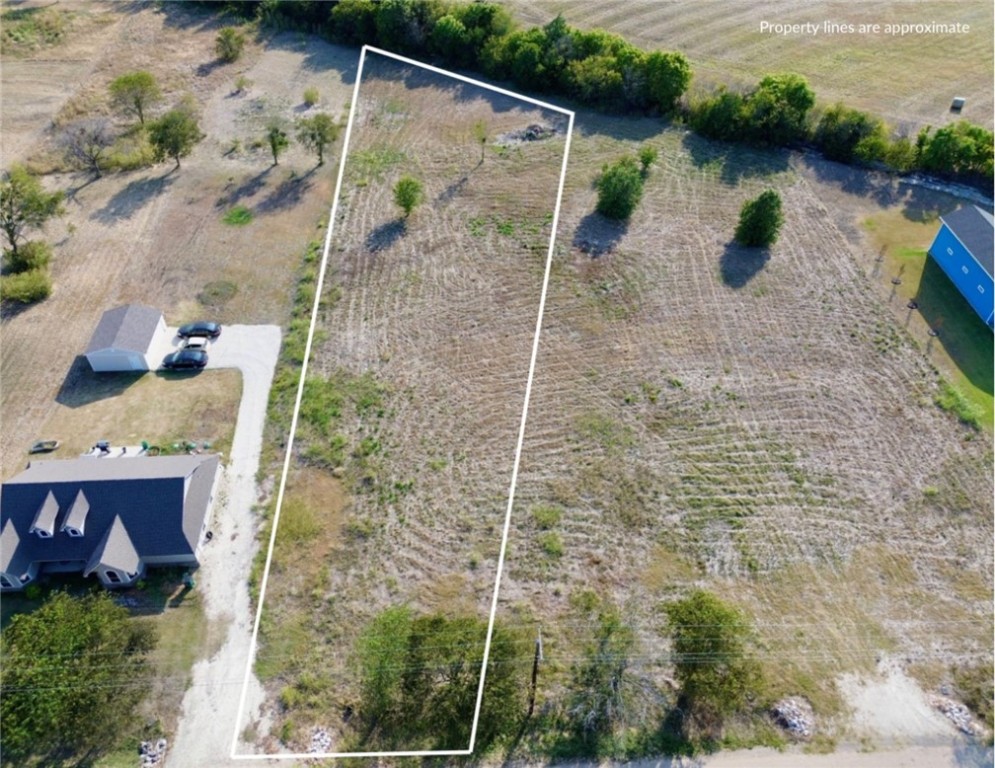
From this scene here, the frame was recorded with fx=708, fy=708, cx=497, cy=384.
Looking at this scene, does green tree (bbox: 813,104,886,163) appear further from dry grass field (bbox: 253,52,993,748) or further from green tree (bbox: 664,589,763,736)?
green tree (bbox: 664,589,763,736)

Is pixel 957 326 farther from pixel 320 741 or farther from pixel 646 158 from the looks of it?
pixel 320 741

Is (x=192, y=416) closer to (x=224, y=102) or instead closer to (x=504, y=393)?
(x=504, y=393)

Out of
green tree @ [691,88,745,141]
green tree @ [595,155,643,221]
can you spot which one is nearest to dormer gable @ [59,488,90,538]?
green tree @ [595,155,643,221]

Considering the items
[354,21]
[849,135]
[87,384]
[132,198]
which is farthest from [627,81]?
[87,384]

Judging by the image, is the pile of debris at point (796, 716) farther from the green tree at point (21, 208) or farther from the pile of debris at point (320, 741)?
the green tree at point (21, 208)

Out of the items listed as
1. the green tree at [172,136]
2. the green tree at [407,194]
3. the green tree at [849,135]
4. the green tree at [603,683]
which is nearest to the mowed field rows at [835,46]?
the green tree at [849,135]

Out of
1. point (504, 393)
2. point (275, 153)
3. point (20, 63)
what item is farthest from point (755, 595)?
point (20, 63)
